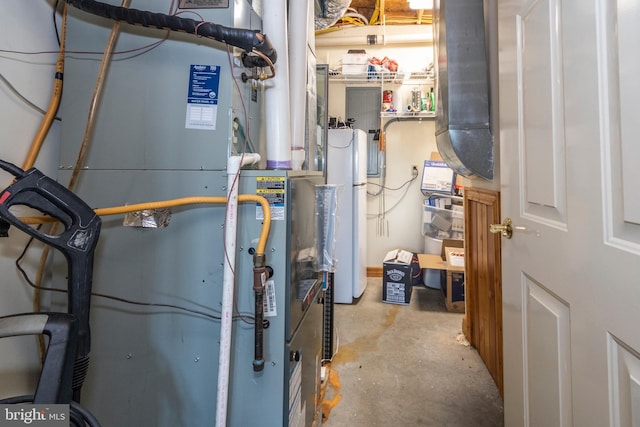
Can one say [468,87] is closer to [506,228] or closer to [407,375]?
[506,228]

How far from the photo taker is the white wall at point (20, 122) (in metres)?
0.93

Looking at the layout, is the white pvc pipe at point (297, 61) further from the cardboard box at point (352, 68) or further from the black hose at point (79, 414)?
the cardboard box at point (352, 68)

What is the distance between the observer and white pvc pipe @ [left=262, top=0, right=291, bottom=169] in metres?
1.06

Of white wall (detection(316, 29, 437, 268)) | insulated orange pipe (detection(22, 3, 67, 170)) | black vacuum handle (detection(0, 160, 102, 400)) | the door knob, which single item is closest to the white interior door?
the door knob

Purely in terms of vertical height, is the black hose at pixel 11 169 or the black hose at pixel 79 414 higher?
the black hose at pixel 11 169

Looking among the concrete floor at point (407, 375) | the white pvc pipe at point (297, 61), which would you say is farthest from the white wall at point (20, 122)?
the concrete floor at point (407, 375)

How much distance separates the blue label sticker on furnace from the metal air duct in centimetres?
150

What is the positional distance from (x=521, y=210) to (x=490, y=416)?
132cm

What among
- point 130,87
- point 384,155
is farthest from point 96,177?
point 384,155

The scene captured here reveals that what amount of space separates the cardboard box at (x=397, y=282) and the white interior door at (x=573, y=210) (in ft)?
6.75

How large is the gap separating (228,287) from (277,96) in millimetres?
648

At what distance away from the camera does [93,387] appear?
3.22 feet

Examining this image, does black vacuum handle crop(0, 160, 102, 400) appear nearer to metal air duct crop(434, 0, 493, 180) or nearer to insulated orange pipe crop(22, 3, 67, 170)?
insulated orange pipe crop(22, 3, 67, 170)

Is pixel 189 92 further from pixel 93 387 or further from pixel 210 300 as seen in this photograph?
pixel 93 387
